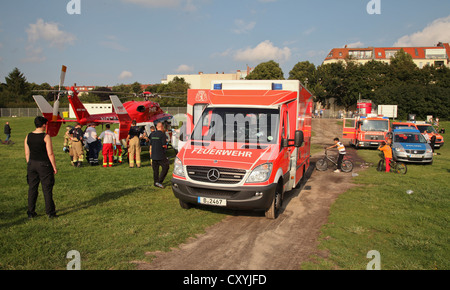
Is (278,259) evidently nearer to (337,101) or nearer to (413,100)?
(413,100)

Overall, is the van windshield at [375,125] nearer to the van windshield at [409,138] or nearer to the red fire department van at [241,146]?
the van windshield at [409,138]

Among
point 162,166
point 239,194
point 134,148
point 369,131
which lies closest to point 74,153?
point 134,148

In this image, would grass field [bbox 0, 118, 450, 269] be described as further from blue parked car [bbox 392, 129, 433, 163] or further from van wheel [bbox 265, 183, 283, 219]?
blue parked car [bbox 392, 129, 433, 163]

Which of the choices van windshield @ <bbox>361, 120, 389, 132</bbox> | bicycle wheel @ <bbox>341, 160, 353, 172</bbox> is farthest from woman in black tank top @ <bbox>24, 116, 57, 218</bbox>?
van windshield @ <bbox>361, 120, 389, 132</bbox>

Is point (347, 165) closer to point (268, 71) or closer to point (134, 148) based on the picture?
point (134, 148)

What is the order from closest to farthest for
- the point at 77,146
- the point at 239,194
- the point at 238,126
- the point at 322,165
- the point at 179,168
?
1. the point at 239,194
2. the point at 179,168
3. the point at 238,126
4. the point at 77,146
5. the point at 322,165

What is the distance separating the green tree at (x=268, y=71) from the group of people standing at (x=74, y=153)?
61124 millimetres

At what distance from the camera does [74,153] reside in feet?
45.7

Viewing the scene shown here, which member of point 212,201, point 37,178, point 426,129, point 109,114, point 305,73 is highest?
point 305,73

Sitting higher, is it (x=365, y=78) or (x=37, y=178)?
(x=365, y=78)

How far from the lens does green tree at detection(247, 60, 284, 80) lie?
74.9 meters

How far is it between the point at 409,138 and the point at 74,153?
16695 mm

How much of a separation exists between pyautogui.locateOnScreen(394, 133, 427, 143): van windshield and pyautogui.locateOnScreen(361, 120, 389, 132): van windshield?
221 inches

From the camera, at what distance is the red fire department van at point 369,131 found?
77.5 ft
